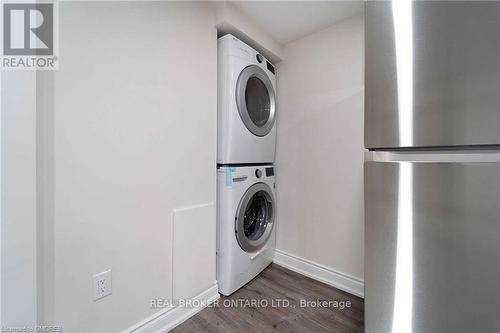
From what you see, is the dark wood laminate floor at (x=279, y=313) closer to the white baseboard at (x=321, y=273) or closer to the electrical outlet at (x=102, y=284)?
the white baseboard at (x=321, y=273)

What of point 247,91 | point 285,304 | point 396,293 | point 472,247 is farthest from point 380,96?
point 285,304

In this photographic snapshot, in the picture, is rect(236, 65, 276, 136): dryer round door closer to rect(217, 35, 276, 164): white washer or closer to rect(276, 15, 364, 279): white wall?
rect(217, 35, 276, 164): white washer

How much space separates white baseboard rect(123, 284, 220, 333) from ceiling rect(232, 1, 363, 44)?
2097mm

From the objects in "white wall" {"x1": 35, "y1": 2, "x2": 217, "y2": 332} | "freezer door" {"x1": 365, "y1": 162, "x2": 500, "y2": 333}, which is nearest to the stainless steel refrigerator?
"freezer door" {"x1": 365, "y1": 162, "x2": 500, "y2": 333}

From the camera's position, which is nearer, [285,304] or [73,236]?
[73,236]

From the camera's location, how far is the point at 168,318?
1.20 m

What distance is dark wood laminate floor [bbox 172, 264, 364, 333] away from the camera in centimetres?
123

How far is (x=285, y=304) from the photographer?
1.43 m

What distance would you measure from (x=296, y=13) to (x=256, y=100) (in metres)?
0.71

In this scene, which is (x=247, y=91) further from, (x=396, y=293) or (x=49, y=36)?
(x=396, y=293)

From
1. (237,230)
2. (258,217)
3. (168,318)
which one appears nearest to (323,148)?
(258,217)

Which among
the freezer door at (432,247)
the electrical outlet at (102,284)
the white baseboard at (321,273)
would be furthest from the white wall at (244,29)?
the white baseboard at (321,273)

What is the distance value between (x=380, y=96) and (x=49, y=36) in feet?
4.15

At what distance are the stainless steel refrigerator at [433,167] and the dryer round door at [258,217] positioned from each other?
122 centimetres
